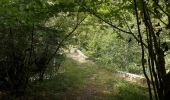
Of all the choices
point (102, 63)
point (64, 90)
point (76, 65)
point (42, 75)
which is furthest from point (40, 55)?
point (102, 63)

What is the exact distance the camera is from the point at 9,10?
21.2ft

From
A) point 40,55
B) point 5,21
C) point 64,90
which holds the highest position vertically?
point 5,21

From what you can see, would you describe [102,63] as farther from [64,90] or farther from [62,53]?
[64,90]

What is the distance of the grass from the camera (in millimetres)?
9915

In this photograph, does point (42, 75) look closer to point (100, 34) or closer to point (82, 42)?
point (100, 34)

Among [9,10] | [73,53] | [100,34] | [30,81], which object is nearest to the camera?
[9,10]

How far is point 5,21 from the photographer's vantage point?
746 centimetres

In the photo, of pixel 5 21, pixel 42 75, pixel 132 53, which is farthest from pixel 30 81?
pixel 132 53

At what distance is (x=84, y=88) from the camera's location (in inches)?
469

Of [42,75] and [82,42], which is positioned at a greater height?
[82,42]

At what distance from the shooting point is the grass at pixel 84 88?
32.5 feet

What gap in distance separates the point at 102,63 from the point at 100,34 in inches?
109

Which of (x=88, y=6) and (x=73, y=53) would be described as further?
(x=73, y=53)

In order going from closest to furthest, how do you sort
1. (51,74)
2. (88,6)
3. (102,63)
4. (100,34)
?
(88,6) → (51,74) → (102,63) → (100,34)
